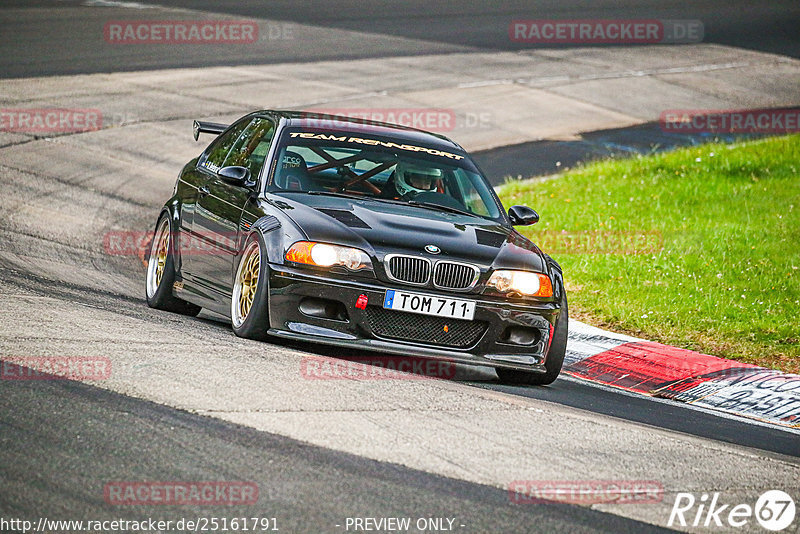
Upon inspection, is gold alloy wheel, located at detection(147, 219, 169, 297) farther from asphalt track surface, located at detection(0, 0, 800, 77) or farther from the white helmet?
asphalt track surface, located at detection(0, 0, 800, 77)

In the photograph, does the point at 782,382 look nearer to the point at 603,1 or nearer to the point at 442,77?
the point at 442,77

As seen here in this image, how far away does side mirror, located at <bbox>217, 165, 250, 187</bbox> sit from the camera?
846 centimetres

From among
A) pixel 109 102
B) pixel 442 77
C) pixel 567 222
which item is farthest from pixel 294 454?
pixel 442 77

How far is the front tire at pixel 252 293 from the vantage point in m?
7.58

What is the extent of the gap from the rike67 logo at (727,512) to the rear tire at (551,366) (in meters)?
2.56

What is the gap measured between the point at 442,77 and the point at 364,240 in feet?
59.2
